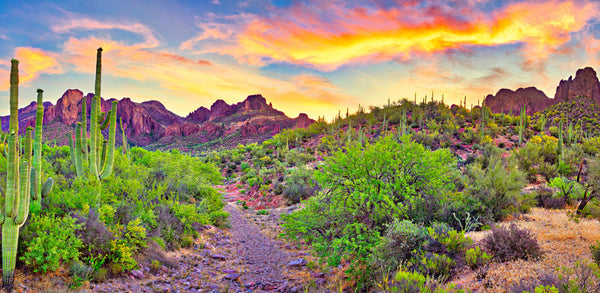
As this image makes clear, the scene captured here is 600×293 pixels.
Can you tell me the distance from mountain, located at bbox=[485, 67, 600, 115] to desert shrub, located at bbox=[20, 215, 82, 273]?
9073 centimetres

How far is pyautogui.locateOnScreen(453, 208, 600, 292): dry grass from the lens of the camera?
16.6 feet

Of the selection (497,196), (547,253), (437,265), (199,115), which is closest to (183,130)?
(199,115)

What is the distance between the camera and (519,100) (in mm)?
89250

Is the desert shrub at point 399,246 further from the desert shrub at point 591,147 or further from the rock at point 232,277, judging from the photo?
the desert shrub at point 591,147

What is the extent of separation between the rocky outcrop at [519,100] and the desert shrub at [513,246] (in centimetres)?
9320

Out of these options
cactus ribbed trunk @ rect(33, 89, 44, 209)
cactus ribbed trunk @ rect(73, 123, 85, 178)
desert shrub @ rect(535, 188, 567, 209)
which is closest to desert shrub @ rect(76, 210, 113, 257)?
cactus ribbed trunk @ rect(33, 89, 44, 209)

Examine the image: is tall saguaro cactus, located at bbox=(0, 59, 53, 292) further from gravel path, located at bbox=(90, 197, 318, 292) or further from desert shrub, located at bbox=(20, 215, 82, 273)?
gravel path, located at bbox=(90, 197, 318, 292)

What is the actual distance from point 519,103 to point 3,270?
109m

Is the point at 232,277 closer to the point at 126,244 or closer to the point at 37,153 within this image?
the point at 126,244

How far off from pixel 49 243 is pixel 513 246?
30.8 ft

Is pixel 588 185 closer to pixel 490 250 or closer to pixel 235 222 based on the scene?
pixel 490 250

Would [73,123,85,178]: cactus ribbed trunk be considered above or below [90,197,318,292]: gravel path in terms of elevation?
above

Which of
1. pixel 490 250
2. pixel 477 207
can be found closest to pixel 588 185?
pixel 477 207

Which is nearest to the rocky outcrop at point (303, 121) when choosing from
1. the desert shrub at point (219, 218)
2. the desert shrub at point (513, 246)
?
the desert shrub at point (219, 218)
